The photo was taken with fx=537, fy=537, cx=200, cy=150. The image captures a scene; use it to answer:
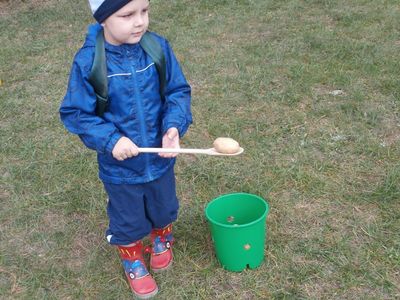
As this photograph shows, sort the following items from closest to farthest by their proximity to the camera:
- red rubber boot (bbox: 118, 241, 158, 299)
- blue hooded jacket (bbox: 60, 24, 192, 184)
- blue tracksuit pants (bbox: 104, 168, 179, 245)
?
blue hooded jacket (bbox: 60, 24, 192, 184), blue tracksuit pants (bbox: 104, 168, 179, 245), red rubber boot (bbox: 118, 241, 158, 299)

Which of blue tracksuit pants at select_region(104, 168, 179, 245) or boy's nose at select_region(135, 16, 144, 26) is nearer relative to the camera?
boy's nose at select_region(135, 16, 144, 26)

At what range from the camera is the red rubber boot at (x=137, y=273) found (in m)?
2.35

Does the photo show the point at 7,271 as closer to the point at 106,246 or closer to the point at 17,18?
the point at 106,246

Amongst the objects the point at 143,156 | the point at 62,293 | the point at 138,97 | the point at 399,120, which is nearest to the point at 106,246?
the point at 62,293

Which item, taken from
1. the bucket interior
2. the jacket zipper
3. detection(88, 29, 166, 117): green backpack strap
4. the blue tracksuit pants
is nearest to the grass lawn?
the bucket interior

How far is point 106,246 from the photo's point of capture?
270 centimetres

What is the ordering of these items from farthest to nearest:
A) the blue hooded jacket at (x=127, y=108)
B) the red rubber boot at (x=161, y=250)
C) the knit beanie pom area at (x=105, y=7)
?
1. the red rubber boot at (x=161, y=250)
2. the blue hooded jacket at (x=127, y=108)
3. the knit beanie pom area at (x=105, y=7)

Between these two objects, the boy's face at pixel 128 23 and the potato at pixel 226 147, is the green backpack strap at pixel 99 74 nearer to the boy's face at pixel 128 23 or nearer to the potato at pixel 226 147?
the boy's face at pixel 128 23

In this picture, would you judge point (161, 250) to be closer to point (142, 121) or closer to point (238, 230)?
point (238, 230)

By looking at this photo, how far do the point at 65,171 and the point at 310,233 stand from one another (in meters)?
1.55

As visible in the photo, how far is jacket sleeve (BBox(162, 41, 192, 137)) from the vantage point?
82.2 inches

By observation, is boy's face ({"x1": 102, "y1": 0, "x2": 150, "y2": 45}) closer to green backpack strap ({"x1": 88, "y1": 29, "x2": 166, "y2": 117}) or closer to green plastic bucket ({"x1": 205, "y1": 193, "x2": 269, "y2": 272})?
green backpack strap ({"x1": 88, "y1": 29, "x2": 166, "y2": 117})

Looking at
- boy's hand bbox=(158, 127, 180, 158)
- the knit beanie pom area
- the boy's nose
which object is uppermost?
the knit beanie pom area

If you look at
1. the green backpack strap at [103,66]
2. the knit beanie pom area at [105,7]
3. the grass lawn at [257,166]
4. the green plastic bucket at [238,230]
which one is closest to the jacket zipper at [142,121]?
the green backpack strap at [103,66]
